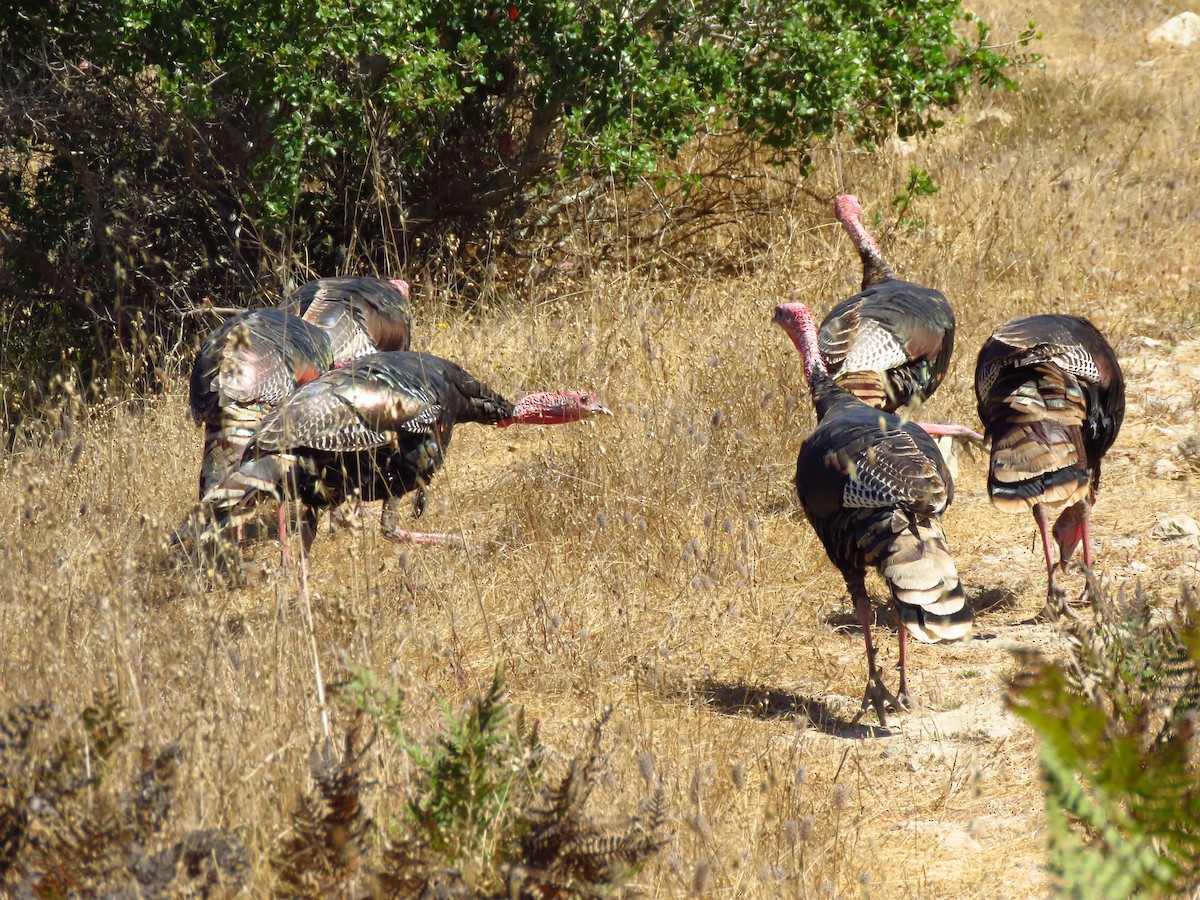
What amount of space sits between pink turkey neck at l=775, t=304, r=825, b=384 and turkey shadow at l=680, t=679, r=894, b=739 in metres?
1.52

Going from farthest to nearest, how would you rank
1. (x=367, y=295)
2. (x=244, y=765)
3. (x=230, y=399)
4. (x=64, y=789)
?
(x=367, y=295)
(x=230, y=399)
(x=244, y=765)
(x=64, y=789)

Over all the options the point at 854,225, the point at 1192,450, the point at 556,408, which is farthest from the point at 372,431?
the point at 1192,450

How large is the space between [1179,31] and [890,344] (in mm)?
8692

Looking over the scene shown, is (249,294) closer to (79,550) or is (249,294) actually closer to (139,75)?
(139,75)

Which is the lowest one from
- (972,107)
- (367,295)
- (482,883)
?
(482,883)

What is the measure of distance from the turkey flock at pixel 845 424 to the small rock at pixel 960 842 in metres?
0.60

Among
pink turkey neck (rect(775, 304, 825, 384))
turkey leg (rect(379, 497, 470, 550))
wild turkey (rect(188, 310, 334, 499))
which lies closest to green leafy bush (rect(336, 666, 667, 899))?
turkey leg (rect(379, 497, 470, 550))

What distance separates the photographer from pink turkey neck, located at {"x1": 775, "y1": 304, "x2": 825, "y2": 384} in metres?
5.54

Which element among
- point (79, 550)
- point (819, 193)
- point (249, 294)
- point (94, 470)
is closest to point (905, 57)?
point (819, 193)

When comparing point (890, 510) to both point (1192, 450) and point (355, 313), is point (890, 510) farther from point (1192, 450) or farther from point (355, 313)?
point (355, 313)

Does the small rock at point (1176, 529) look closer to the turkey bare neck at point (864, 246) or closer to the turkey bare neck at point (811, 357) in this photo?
the turkey bare neck at point (811, 357)

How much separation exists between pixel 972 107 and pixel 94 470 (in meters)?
8.41

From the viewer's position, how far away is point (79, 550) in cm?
412

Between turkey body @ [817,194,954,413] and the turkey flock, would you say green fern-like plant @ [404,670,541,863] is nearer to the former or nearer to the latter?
the turkey flock
